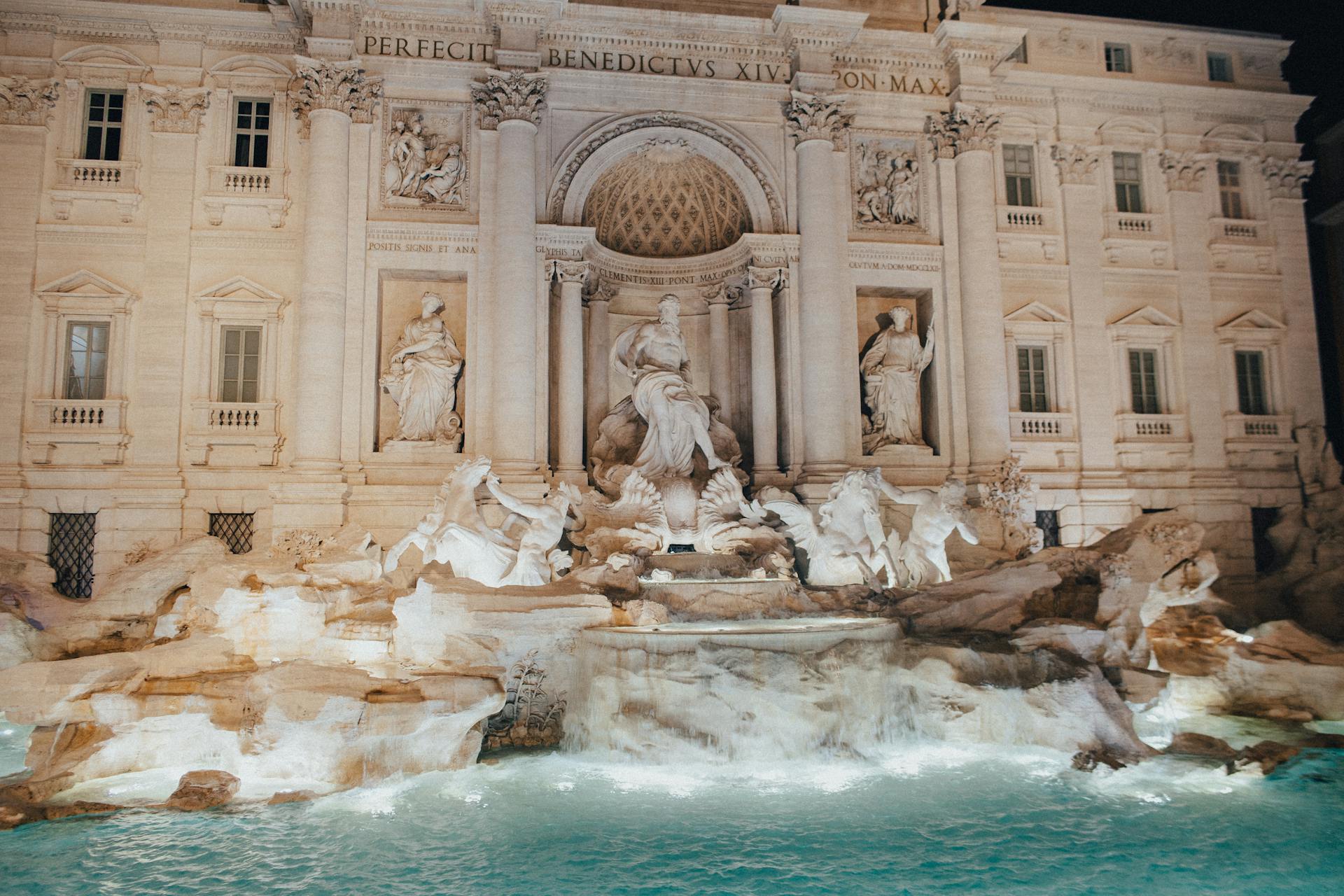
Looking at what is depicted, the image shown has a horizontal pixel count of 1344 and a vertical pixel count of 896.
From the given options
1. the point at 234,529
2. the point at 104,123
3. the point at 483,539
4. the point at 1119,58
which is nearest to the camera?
the point at 483,539

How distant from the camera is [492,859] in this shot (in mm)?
7004

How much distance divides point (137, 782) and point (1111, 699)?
34.1 ft

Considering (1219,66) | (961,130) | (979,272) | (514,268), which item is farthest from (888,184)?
(1219,66)

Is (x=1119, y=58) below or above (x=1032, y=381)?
above

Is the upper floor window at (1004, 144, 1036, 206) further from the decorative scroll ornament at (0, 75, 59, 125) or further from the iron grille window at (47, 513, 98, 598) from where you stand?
the iron grille window at (47, 513, 98, 598)

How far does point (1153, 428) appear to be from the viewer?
19047mm

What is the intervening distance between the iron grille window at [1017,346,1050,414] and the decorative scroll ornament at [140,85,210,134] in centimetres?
1689

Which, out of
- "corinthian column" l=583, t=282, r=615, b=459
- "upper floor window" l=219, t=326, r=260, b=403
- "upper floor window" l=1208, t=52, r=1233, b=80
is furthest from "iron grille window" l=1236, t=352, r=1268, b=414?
"upper floor window" l=219, t=326, r=260, b=403

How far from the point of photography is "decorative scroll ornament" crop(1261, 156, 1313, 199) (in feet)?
66.2

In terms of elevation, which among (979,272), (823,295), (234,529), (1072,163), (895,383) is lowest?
(234,529)

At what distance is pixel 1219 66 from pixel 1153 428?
883cm

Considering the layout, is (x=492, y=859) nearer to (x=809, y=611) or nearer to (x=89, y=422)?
(x=809, y=611)

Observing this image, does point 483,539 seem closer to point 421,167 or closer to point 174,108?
point 421,167

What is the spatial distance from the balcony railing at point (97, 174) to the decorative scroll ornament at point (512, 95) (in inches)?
256
